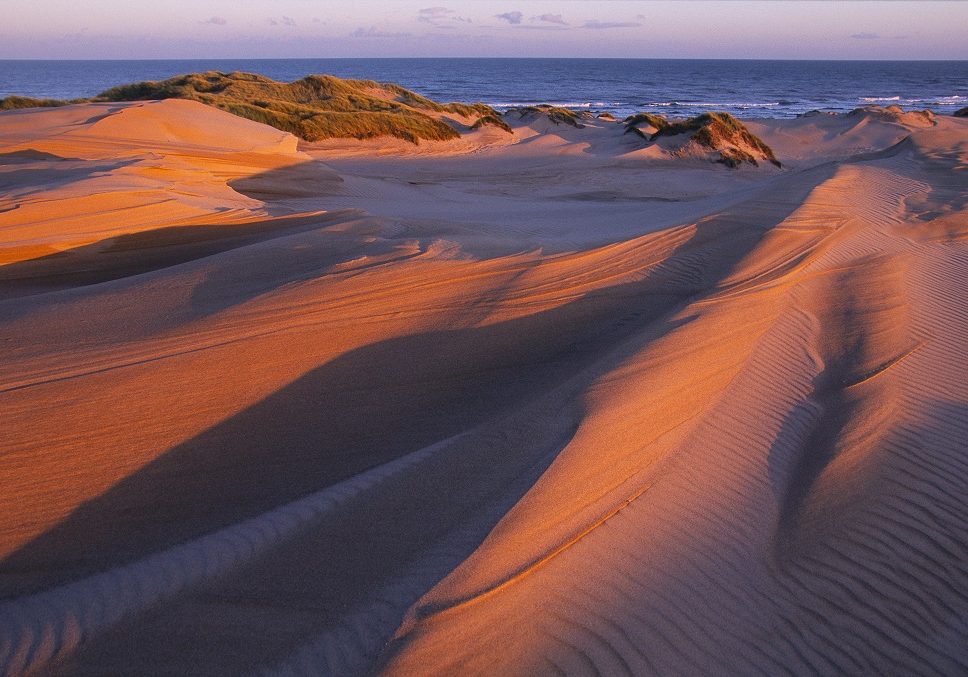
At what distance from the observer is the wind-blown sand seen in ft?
7.93

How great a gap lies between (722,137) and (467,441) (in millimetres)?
17163

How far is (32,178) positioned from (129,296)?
3367mm

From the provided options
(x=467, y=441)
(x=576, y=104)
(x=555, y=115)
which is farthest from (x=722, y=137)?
(x=576, y=104)

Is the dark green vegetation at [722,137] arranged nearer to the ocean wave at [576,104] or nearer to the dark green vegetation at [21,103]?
the dark green vegetation at [21,103]

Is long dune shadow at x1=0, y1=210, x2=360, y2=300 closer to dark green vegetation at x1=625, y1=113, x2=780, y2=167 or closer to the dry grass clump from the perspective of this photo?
the dry grass clump

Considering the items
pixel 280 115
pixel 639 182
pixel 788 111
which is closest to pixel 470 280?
pixel 639 182

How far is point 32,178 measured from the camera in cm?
705

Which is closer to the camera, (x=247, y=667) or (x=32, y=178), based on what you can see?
(x=247, y=667)

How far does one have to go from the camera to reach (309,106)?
1891 cm

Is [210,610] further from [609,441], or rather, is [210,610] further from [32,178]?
[32,178]

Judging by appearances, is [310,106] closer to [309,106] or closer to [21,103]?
[309,106]

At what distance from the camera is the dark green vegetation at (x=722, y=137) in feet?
57.7

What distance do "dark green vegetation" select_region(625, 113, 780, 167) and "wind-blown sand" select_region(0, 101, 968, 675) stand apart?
35.8 feet

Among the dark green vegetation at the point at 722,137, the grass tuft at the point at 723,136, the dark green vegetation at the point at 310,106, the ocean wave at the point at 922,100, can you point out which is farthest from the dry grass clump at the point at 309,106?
the ocean wave at the point at 922,100
